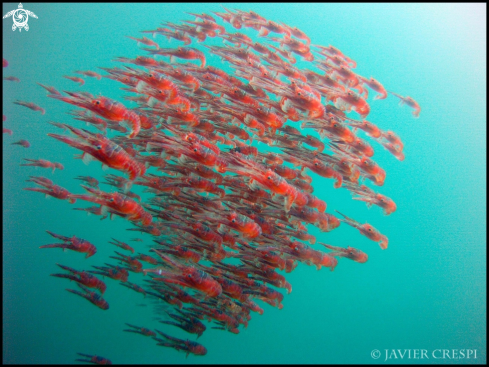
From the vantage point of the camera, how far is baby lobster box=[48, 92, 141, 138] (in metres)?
2.73

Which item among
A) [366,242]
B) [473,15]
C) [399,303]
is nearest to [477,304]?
[399,303]

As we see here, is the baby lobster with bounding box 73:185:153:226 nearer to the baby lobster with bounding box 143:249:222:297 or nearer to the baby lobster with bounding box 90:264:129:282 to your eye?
the baby lobster with bounding box 143:249:222:297

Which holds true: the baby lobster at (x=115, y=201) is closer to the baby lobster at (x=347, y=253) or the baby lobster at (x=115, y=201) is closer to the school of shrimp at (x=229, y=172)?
the school of shrimp at (x=229, y=172)

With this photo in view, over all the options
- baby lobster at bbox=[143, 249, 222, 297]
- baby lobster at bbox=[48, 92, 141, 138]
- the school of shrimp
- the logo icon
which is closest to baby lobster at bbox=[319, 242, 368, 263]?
the school of shrimp

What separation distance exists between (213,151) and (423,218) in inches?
1005

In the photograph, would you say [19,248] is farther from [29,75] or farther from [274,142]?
[274,142]

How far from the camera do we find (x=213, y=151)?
3.84 m

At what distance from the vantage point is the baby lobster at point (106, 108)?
2.73 metres

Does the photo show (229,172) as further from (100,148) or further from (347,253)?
(347,253)

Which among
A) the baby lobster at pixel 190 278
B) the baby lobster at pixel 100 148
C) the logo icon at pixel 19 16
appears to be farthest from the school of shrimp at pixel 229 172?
the logo icon at pixel 19 16

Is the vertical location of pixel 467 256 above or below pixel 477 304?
above

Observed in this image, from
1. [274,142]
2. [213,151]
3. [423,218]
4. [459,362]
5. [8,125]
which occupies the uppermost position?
[423,218]

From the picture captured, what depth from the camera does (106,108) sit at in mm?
3264

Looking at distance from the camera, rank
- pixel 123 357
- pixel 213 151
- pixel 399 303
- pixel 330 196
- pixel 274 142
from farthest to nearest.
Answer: pixel 330 196 → pixel 399 303 → pixel 123 357 → pixel 274 142 → pixel 213 151
